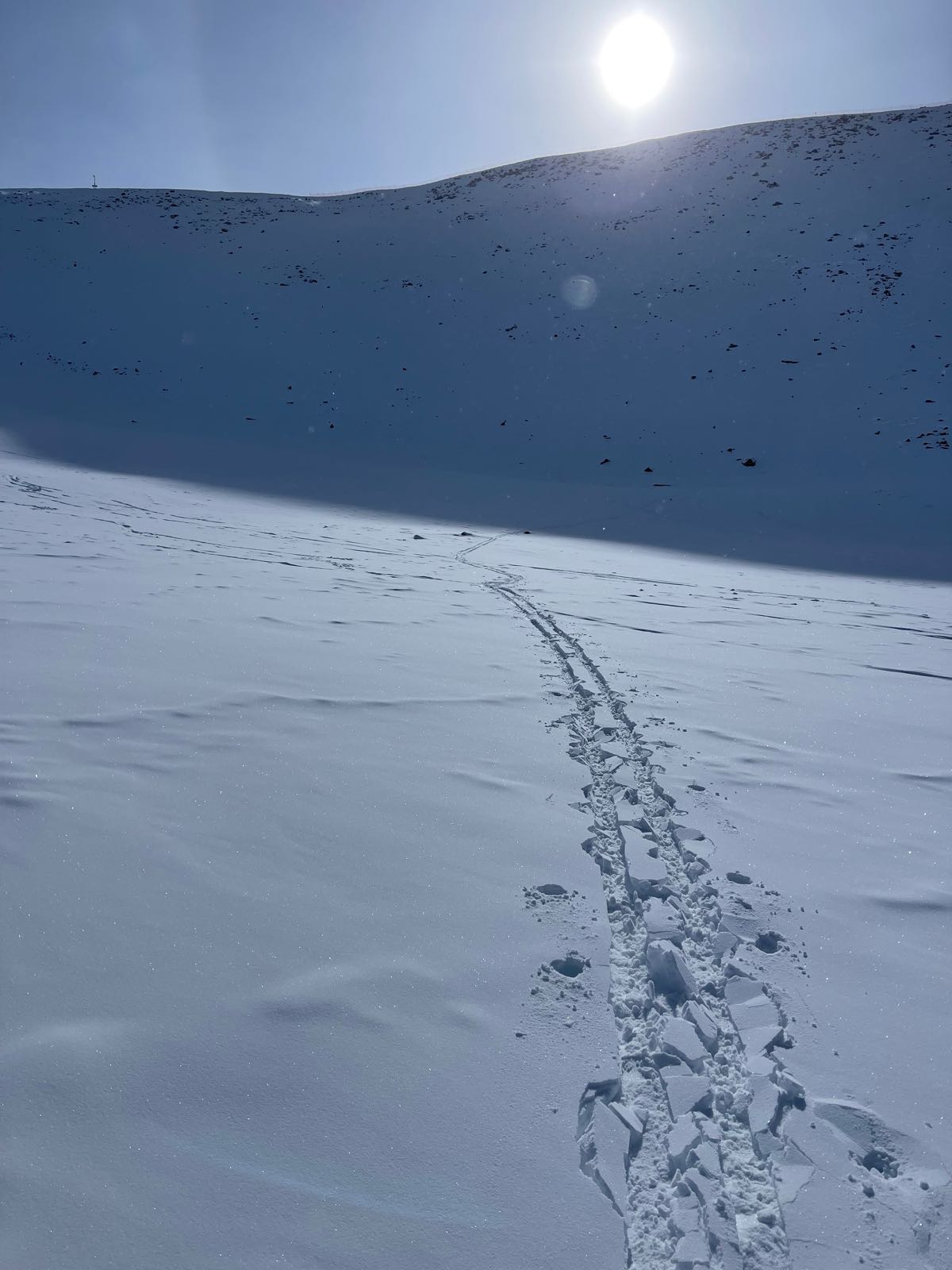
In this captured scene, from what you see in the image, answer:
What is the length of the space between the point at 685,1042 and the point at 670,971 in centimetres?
27

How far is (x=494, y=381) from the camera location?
25.3 meters

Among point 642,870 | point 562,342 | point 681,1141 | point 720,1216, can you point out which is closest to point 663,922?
point 642,870

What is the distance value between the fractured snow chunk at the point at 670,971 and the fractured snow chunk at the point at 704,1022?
0.16ft

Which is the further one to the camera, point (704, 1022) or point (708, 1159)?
point (704, 1022)

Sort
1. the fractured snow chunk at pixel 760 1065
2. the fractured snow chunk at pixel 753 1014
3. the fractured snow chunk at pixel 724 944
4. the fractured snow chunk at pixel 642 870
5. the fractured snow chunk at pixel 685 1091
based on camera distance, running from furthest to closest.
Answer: the fractured snow chunk at pixel 642 870
the fractured snow chunk at pixel 724 944
the fractured snow chunk at pixel 753 1014
the fractured snow chunk at pixel 760 1065
the fractured snow chunk at pixel 685 1091

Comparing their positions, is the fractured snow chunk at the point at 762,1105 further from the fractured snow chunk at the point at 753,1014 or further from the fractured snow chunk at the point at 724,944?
the fractured snow chunk at the point at 724,944

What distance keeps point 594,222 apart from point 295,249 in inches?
492

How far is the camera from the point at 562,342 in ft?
86.5

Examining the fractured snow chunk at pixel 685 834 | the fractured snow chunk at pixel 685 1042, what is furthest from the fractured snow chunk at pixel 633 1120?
the fractured snow chunk at pixel 685 834

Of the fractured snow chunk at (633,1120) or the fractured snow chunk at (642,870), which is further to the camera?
the fractured snow chunk at (642,870)

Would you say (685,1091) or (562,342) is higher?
(562,342)

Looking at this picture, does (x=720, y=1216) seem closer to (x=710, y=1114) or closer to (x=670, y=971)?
(x=710, y=1114)

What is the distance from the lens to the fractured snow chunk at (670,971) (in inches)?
93.4

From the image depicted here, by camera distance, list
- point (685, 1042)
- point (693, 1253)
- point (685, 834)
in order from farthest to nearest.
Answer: point (685, 834) → point (685, 1042) → point (693, 1253)
